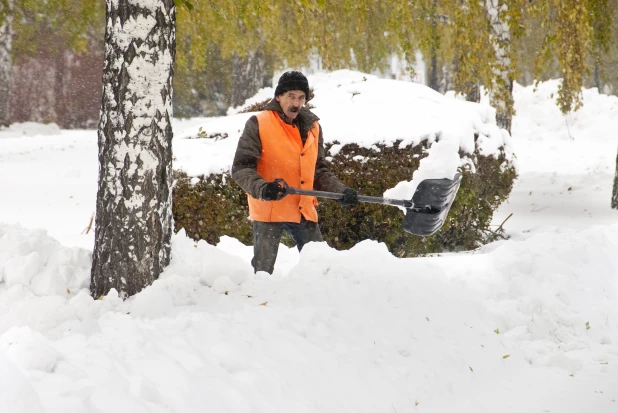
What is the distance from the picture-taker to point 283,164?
156 inches

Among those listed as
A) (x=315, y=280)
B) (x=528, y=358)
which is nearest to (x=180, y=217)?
(x=315, y=280)

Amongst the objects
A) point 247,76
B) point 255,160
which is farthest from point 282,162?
point 247,76

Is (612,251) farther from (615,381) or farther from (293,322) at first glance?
(293,322)

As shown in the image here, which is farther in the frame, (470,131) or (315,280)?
(470,131)

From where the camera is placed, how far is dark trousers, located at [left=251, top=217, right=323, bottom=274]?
4000 mm

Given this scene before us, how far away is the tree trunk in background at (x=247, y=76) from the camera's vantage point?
14.3m

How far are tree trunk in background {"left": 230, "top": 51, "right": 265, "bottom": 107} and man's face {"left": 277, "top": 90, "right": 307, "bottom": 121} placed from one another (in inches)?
410

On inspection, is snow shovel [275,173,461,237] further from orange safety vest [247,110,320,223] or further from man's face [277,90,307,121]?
man's face [277,90,307,121]

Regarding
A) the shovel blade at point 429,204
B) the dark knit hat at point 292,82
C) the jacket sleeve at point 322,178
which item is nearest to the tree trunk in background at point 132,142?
the dark knit hat at point 292,82

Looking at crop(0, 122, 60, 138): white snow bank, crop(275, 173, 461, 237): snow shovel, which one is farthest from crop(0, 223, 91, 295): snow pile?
crop(0, 122, 60, 138): white snow bank

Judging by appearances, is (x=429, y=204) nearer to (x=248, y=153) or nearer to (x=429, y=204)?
(x=429, y=204)

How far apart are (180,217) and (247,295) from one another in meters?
2.99

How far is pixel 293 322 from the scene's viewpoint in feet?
11.1

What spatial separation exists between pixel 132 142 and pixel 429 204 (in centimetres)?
191
